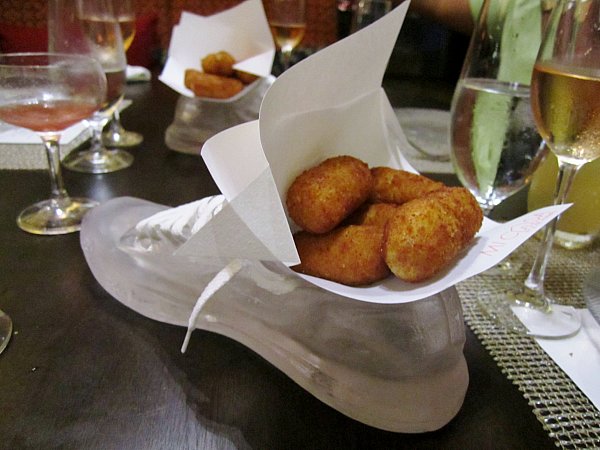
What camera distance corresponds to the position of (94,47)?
1092 mm

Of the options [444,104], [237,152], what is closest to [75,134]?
[237,152]

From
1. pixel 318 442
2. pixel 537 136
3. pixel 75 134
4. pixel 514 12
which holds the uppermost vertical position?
pixel 514 12

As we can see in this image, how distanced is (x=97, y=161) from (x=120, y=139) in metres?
0.18

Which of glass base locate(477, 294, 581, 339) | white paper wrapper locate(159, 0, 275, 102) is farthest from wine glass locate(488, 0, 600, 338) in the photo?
white paper wrapper locate(159, 0, 275, 102)

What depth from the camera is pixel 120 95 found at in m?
1.12

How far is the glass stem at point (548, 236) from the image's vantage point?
1.94 ft

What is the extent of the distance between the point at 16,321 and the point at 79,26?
79 cm

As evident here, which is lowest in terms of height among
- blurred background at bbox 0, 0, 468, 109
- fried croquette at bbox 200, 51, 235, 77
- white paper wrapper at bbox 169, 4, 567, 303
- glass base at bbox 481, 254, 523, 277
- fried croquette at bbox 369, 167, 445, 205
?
blurred background at bbox 0, 0, 468, 109

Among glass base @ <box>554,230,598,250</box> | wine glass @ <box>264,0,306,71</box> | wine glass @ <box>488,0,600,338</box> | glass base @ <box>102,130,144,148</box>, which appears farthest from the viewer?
wine glass @ <box>264,0,306,71</box>

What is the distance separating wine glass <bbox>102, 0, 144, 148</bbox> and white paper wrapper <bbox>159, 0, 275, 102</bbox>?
0.40 ft

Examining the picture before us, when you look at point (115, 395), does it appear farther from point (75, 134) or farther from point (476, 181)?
point (75, 134)

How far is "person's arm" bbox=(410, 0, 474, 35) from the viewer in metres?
1.37

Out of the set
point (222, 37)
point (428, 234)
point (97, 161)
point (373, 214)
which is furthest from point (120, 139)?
point (428, 234)

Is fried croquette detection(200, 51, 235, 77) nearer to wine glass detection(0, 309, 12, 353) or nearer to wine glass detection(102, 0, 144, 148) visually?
wine glass detection(102, 0, 144, 148)
